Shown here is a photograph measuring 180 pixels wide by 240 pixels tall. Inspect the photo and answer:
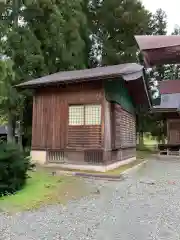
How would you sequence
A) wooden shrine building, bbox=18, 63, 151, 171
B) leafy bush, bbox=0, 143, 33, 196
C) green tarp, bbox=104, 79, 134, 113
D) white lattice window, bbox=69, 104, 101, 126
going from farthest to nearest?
green tarp, bbox=104, 79, 134, 113
white lattice window, bbox=69, 104, 101, 126
wooden shrine building, bbox=18, 63, 151, 171
leafy bush, bbox=0, 143, 33, 196

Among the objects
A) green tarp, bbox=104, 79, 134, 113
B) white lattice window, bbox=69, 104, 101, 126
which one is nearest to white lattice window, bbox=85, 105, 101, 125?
white lattice window, bbox=69, 104, 101, 126

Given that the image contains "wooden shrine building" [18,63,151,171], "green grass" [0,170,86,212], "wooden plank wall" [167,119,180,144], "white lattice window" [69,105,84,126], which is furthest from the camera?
"wooden plank wall" [167,119,180,144]

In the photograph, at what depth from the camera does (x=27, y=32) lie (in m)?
19.0

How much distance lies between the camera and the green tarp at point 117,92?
499 inches

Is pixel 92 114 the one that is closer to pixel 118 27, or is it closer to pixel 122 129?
pixel 122 129

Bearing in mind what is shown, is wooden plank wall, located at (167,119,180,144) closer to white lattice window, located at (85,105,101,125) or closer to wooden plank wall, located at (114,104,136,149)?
wooden plank wall, located at (114,104,136,149)

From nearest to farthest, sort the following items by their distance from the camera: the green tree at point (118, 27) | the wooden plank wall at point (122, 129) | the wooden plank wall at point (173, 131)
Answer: the wooden plank wall at point (122, 129), the wooden plank wall at point (173, 131), the green tree at point (118, 27)

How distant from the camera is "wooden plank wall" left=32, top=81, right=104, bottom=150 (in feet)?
39.9

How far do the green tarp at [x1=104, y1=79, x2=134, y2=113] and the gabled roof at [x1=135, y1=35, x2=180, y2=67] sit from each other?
1094cm

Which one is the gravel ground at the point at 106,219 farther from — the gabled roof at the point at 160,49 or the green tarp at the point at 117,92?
the green tarp at the point at 117,92

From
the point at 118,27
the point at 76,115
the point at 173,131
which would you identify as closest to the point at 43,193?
the point at 76,115

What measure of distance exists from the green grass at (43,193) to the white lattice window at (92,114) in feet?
8.90

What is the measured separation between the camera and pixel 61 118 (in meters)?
12.8

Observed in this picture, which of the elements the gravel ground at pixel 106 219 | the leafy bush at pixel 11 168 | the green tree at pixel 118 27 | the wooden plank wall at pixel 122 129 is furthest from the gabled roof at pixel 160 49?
the green tree at pixel 118 27
